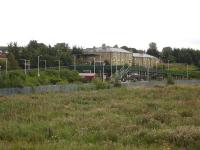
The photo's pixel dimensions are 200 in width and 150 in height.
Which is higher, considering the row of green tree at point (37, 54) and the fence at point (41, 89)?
the row of green tree at point (37, 54)

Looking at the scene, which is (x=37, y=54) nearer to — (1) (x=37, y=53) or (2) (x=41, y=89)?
(1) (x=37, y=53)

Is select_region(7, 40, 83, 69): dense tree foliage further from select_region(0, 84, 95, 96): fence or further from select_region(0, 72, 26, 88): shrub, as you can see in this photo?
select_region(0, 84, 95, 96): fence

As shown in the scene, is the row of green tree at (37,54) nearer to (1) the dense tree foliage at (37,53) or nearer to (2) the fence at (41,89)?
(1) the dense tree foliage at (37,53)

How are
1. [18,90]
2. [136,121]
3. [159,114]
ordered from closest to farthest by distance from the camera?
1. [136,121]
2. [159,114]
3. [18,90]

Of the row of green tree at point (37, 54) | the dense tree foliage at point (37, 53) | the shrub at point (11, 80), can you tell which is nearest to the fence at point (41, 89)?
the shrub at point (11, 80)

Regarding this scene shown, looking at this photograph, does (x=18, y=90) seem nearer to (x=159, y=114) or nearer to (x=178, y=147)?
(x=159, y=114)

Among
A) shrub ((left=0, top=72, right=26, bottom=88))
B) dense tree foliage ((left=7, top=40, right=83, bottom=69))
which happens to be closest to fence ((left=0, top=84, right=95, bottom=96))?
shrub ((left=0, top=72, right=26, bottom=88))

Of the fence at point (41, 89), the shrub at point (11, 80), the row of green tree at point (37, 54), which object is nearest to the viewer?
the fence at point (41, 89)

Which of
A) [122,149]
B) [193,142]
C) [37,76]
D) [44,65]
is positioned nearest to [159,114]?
[193,142]

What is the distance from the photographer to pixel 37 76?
90.4m

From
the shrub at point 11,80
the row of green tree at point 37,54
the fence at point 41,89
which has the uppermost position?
the row of green tree at point 37,54

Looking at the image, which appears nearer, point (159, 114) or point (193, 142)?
point (193, 142)

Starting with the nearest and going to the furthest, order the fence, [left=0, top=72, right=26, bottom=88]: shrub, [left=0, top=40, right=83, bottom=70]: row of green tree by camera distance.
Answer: the fence
[left=0, top=72, right=26, bottom=88]: shrub
[left=0, top=40, right=83, bottom=70]: row of green tree

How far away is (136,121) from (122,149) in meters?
7.90
